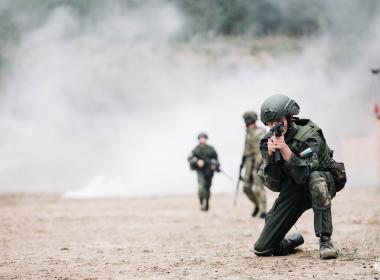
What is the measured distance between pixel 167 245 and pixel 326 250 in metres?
2.44

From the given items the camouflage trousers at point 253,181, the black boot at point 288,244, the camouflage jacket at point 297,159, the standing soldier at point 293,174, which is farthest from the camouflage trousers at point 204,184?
the camouflage jacket at point 297,159

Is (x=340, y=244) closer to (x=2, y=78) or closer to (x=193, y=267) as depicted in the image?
(x=193, y=267)

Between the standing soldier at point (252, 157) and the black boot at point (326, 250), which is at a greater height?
the standing soldier at point (252, 157)

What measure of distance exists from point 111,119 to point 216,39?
8689 millimetres

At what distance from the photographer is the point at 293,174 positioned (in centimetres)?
605

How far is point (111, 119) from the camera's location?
32.3 m

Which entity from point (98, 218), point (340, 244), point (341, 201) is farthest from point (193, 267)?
point (341, 201)

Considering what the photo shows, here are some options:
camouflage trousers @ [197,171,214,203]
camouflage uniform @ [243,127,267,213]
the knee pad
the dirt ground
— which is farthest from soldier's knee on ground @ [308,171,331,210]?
camouflage trousers @ [197,171,214,203]

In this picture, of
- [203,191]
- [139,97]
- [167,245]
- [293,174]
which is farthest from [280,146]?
[139,97]

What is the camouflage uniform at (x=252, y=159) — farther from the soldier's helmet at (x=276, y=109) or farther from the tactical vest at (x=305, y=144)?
the soldier's helmet at (x=276, y=109)

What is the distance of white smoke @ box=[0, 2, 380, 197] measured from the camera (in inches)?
1081

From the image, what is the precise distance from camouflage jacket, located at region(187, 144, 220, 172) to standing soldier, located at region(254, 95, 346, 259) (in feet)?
26.3

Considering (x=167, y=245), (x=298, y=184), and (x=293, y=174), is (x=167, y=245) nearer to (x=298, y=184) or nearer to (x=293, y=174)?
(x=298, y=184)

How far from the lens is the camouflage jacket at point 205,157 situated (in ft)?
47.7
